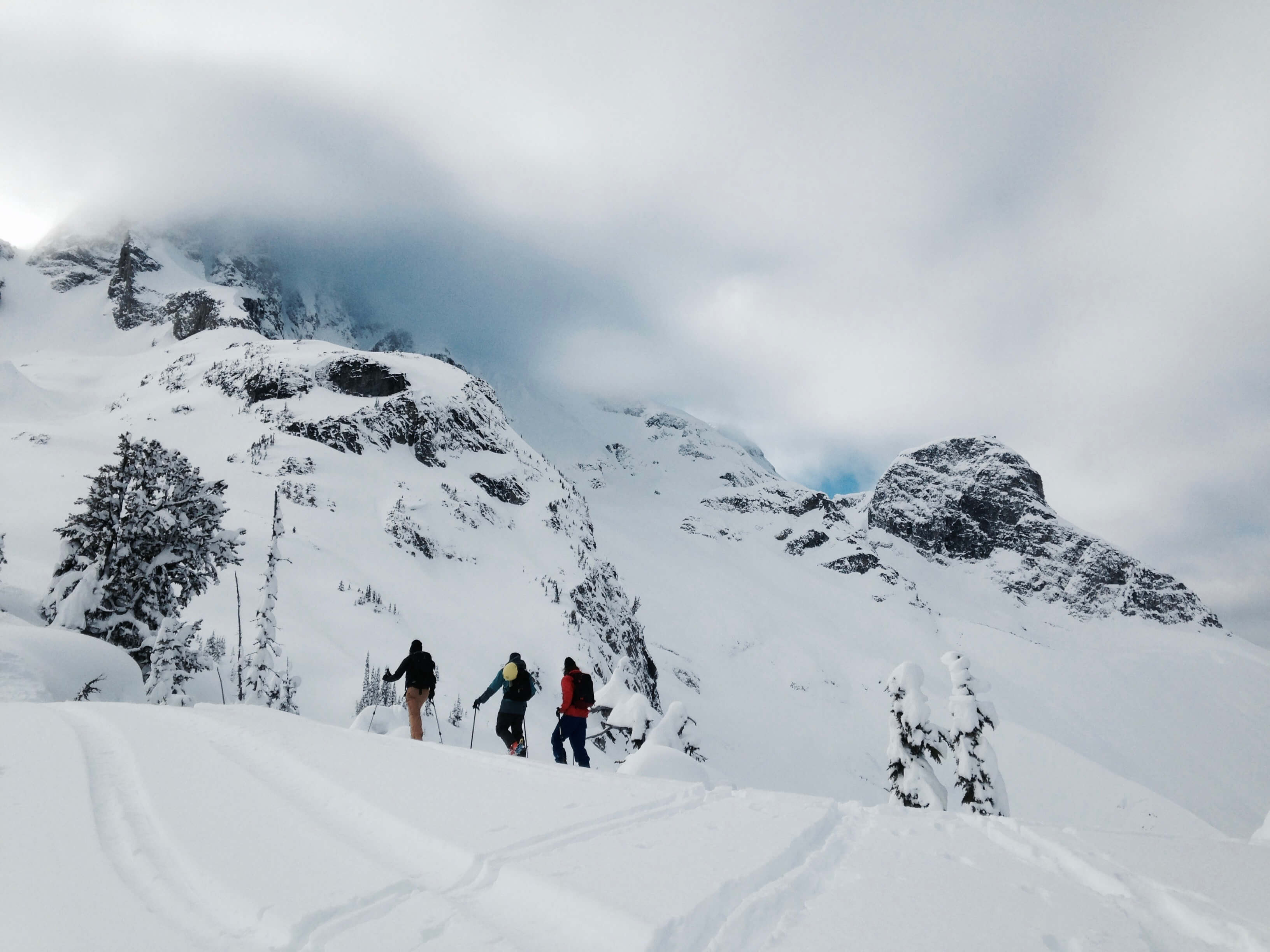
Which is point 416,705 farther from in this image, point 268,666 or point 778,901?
point 778,901

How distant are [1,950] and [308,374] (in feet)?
170

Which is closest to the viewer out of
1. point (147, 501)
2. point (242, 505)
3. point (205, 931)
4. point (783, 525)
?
point (205, 931)

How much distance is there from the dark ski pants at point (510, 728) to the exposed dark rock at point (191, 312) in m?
76.7

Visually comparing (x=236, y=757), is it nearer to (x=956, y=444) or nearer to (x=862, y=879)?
(x=862, y=879)

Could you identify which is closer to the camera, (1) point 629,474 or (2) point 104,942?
(2) point 104,942

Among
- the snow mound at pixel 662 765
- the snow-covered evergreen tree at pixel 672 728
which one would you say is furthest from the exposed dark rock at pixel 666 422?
the snow mound at pixel 662 765

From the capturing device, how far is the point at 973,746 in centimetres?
1330

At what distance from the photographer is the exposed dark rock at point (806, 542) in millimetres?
117900

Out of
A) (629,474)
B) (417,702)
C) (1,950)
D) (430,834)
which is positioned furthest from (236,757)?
(629,474)

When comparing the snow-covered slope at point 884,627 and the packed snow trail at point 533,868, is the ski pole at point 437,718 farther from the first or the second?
the snow-covered slope at point 884,627

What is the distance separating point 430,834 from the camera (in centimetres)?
346

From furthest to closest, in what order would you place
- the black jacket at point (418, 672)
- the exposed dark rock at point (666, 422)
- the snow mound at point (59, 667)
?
the exposed dark rock at point (666, 422) → the snow mound at point (59, 667) → the black jacket at point (418, 672)

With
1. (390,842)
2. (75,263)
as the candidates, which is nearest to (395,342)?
(75,263)

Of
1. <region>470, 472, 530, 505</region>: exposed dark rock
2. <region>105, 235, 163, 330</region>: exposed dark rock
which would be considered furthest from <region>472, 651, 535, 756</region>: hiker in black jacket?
<region>105, 235, 163, 330</region>: exposed dark rock
